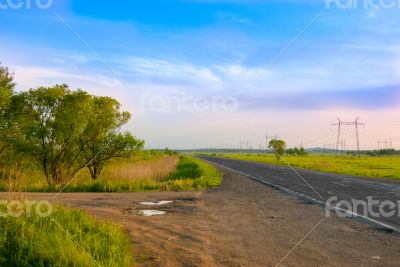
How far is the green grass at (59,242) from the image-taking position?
649cm

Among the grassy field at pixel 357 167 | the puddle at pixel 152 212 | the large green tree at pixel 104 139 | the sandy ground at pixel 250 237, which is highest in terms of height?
the large green tree at pixel 104 139

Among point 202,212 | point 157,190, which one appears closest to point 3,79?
point 157,190

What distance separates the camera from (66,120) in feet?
85.4

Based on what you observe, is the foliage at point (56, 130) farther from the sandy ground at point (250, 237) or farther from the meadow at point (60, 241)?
the meadow at point (60, 241)

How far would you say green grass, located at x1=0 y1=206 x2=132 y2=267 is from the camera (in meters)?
6.49

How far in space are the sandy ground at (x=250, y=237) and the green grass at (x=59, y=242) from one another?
510 mm

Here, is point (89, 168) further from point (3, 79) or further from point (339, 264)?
point (339, 264)

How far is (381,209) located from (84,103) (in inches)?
776

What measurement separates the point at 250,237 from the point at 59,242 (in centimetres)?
405

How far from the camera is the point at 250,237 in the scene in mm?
8984

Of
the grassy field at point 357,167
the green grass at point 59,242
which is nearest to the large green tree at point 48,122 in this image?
the green grass at point 59,242

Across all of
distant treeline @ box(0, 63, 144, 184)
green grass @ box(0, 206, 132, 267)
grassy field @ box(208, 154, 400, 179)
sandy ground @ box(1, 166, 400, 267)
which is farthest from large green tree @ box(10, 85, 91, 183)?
grassy field @ box(208, 154, 400, 179)

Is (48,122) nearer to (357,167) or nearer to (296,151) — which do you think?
(357,167)

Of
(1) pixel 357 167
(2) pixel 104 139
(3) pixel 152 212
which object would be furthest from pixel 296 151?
(3) pixel 152 212
